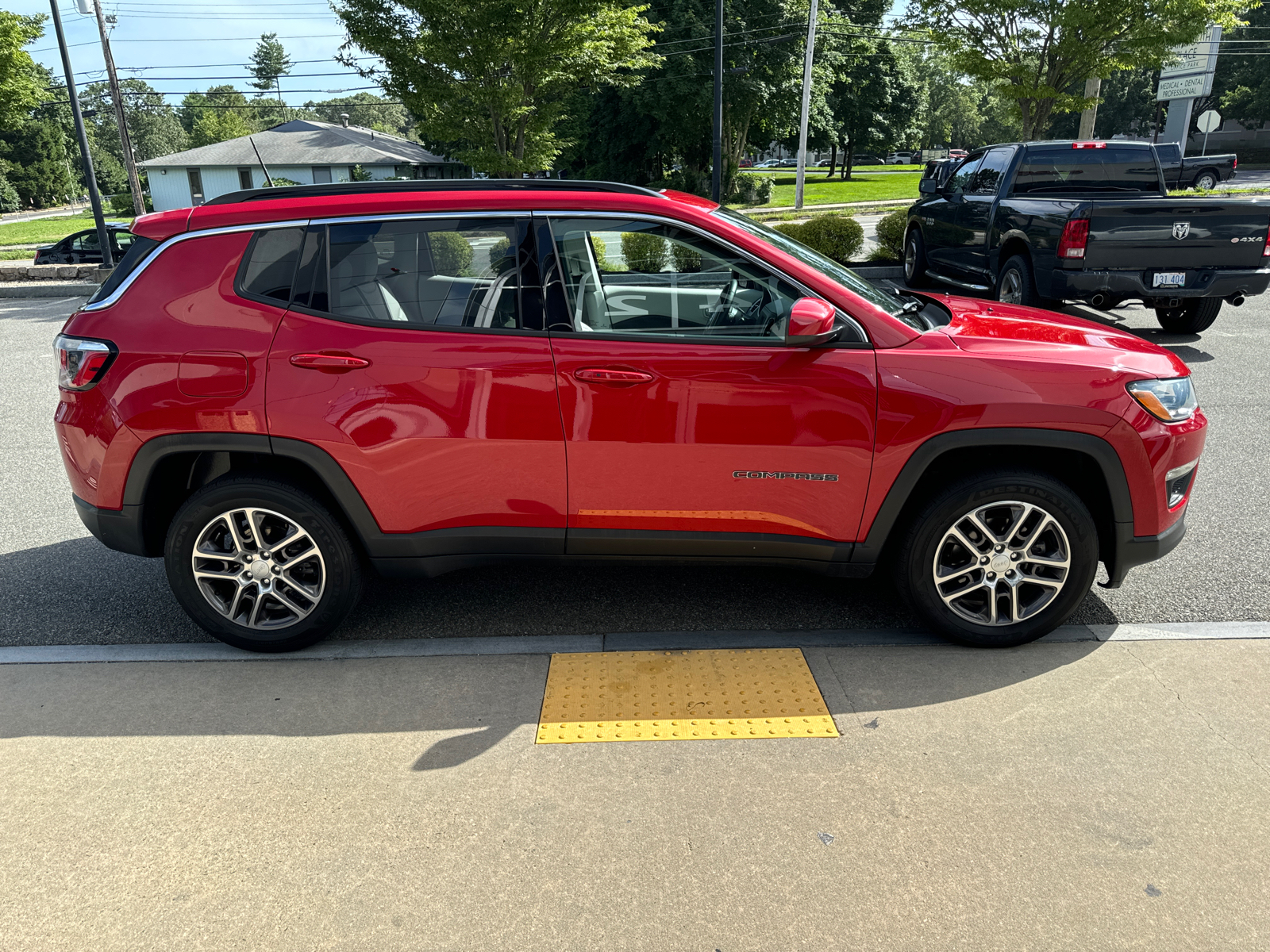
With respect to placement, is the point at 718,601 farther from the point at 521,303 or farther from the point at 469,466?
the point at 521,303

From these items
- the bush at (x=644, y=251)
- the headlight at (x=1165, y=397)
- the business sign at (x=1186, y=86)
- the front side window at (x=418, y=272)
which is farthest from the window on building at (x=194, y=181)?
the headlight at (x=1165, y=397)

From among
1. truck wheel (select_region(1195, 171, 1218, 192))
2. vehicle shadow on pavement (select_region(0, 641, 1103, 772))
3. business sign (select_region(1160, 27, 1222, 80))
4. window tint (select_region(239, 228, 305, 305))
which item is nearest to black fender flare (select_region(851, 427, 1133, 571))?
vehicle shadow on pavement (select_region(0, 641, 1103, 772))

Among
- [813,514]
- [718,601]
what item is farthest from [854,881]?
[718,601]

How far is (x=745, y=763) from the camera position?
304 cm

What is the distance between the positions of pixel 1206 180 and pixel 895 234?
27.2 meters

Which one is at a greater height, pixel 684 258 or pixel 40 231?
pixel 684 258

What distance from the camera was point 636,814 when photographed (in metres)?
2.80

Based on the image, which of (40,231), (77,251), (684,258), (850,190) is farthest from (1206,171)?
(40,231)

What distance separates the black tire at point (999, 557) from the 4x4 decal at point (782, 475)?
42cm

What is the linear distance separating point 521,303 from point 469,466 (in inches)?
25.6

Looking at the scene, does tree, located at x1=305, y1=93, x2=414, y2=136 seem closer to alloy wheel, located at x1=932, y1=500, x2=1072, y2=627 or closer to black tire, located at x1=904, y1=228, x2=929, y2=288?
black tire, located at x1=904, y1=228, x2=929, y2=288

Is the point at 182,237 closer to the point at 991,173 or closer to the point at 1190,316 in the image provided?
the point at 991,173

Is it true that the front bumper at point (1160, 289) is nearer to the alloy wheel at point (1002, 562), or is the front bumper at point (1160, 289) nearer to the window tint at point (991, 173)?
the window tint at point (991, 173)

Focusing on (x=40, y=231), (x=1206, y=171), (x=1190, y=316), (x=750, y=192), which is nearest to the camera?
(x=1190, y=316)
